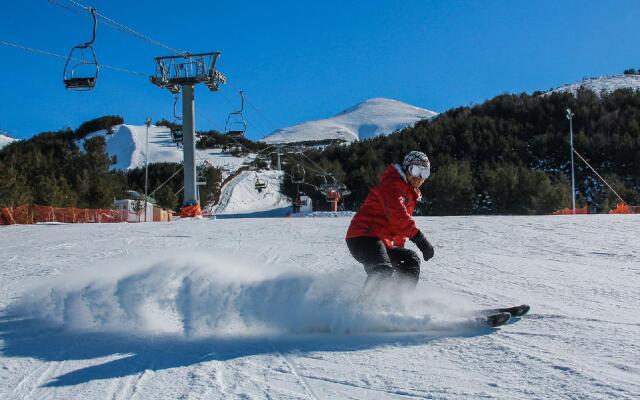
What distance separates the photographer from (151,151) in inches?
3462

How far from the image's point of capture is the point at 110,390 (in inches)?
123

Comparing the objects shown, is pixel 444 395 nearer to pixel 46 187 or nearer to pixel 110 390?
pixel 110 390

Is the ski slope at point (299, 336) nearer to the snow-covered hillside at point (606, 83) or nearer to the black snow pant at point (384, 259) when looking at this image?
the black snow pant at point (384, 259)

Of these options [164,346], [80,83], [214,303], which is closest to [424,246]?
[214,303]

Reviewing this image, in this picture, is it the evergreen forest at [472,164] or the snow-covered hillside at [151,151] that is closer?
the evergreen forest at [472,164]

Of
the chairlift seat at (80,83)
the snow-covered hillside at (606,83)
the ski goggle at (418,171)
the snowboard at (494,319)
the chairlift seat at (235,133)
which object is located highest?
the snow-covered hillside at (606,83)

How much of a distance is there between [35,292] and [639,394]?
5.20 metres

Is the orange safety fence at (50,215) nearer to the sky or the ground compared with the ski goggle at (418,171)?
nearer to the ground

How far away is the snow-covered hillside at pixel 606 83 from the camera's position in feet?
270

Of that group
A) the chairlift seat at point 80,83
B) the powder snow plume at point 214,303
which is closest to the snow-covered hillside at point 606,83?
the chairlift seat at point 80,83

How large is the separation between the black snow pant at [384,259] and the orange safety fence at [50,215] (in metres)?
22.5

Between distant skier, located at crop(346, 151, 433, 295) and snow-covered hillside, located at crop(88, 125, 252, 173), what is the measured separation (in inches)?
3070

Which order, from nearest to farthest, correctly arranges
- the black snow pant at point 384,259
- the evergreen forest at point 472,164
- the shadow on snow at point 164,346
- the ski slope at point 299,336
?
the ski slope at point 299,336, the shadow on snow at point 164,346, the black snow pant at point 384,259, the evergreen forest at point 472,164

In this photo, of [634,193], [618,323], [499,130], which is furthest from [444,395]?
[499,130]
